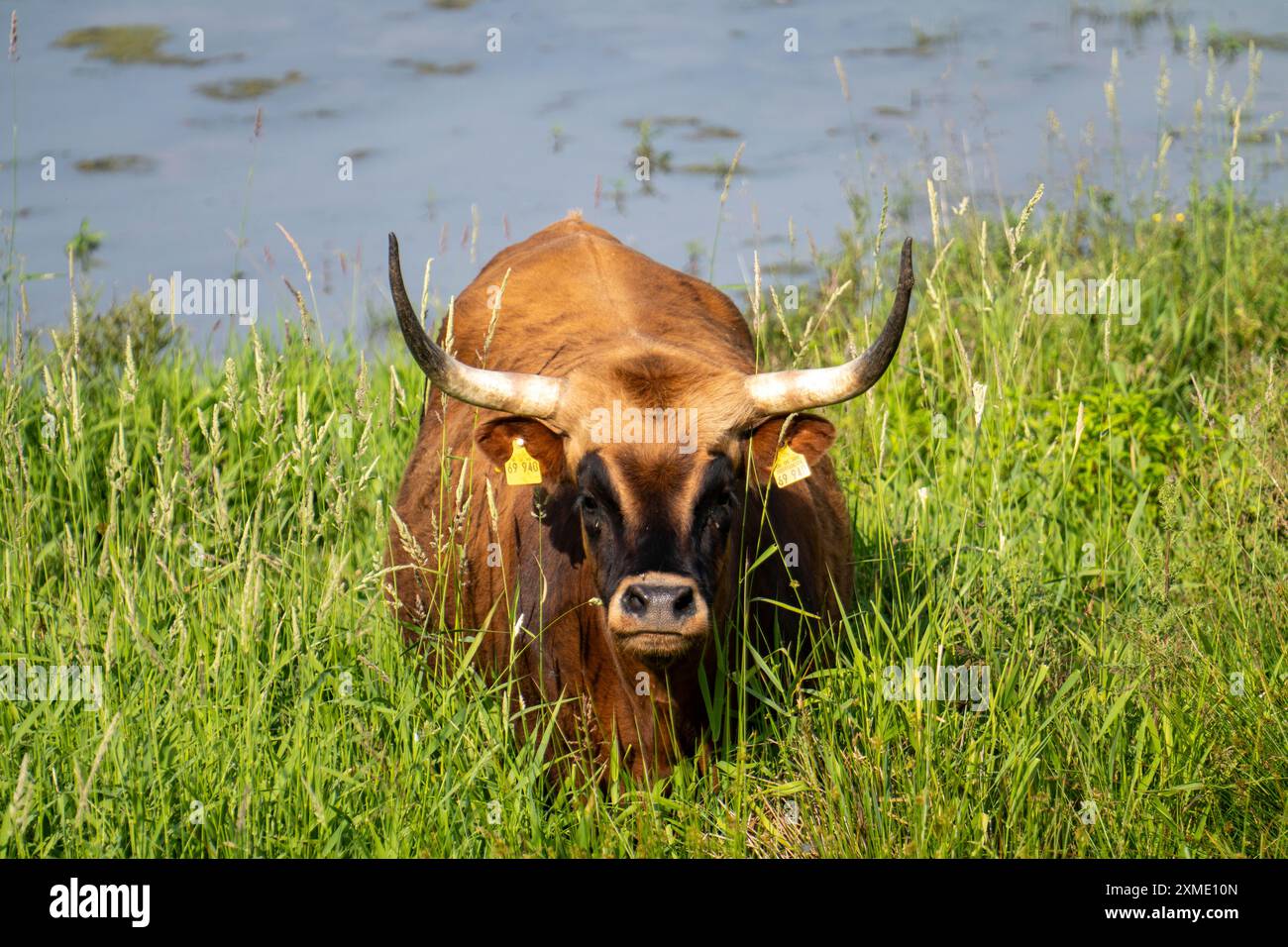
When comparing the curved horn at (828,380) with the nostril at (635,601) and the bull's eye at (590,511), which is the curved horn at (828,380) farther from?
the nostril at (635,601)

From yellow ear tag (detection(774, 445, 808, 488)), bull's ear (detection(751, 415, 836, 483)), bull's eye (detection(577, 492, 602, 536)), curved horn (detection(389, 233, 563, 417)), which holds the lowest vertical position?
bull's eye (detection(577, 492, 602, 536))

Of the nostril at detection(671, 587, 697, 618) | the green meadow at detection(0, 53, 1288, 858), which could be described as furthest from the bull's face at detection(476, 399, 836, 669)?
the green meadow at detection(0, 53, 1288, 858)

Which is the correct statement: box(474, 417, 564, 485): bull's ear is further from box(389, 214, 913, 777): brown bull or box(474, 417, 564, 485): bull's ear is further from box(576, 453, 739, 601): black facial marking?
box(576, 453, 739, 601): black facial marking

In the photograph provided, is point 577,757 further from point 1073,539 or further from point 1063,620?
point 1073,539

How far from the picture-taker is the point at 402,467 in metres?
6.66

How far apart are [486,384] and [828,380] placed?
1110 millimetres

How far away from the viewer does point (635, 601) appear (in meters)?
4.06

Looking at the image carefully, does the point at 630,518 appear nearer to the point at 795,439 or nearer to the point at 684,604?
the point at 684,604

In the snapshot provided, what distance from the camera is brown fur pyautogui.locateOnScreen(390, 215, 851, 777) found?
4.53 meters

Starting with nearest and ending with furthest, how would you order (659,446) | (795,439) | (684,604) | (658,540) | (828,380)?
1. (684,604)
2. (658,540)
3. (659,446)
4. (828,380)
5. (795,439)

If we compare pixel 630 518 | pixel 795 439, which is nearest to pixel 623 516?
pixel 630 518

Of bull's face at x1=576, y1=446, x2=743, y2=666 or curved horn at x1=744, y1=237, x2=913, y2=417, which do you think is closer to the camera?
bull's face at x1=576, y1=446, x2=743, y2=666

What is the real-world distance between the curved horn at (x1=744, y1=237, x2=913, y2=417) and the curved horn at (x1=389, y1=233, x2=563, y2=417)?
674 millimetres
